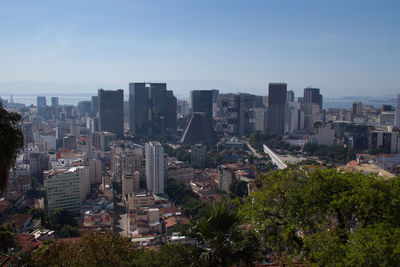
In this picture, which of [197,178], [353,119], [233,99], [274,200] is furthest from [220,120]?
[274,200]

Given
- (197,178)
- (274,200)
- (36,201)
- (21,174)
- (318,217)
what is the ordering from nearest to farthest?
(318,217), (274,200), (36,201), (21,174), (197,178)

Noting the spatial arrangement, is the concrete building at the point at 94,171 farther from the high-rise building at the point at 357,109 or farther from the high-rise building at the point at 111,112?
the high-rise building at the point at 357,109

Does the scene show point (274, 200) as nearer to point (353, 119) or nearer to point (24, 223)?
point (24, 223)

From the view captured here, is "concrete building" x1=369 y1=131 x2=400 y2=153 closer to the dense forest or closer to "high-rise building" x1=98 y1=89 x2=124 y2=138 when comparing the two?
"high-rise building" x1=98 y1=89 x2=124 y2=138

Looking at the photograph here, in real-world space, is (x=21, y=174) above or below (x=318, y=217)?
below

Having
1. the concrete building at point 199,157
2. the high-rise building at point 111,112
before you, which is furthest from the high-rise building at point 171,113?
the concrete building at point 199,157

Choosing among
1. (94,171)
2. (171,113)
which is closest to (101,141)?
(94,171)
